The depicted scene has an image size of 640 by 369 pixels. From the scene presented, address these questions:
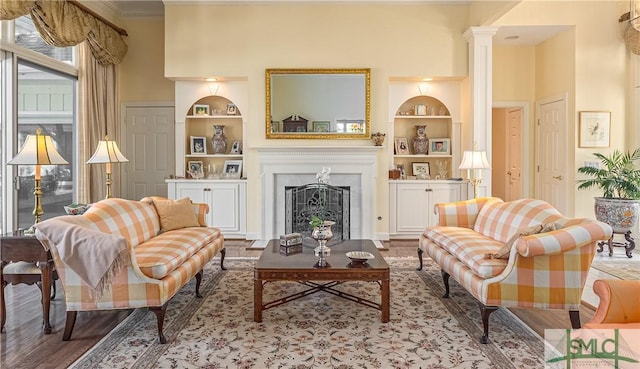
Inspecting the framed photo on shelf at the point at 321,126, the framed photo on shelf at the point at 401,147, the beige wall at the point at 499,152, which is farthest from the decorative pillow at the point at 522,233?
the beige wall at the point at 499,152

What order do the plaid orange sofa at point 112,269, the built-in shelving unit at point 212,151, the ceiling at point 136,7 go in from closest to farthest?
the plaid orange sofa at point 112,269 < the built-in shelving unit at point 212,151 < the ceiling at point 136,7

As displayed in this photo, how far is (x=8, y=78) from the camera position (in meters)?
4.38

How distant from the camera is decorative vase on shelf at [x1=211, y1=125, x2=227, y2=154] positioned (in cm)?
640

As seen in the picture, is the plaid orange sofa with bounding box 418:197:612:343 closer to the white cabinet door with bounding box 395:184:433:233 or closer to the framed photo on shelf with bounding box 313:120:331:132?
the white cabinet door with bounding box 395:184:433:233

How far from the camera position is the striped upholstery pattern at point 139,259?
8.87 ft

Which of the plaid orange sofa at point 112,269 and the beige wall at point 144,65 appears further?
the beige wall at point 144,65

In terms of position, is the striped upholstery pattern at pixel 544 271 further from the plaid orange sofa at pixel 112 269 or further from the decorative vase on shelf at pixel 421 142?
the decorative vase on shelf at pixel 421 142

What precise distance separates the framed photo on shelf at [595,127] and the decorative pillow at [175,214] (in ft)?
17.4

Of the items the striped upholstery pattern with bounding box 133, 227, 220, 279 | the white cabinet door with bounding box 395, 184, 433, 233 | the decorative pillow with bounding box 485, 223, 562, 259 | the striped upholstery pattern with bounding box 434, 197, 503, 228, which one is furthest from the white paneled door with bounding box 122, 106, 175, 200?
the decorative pillow with bounding box 485, 223, 562, 259

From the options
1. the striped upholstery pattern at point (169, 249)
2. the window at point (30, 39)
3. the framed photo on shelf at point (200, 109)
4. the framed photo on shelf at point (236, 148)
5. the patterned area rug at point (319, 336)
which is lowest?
the patterned area rug at point (319, 336)

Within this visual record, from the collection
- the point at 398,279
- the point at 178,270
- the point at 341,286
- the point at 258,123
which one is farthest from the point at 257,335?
the point at 258,123

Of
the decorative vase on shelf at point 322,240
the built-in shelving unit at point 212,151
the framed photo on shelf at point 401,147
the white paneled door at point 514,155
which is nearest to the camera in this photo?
the decorative vase on shelf at point 322,240

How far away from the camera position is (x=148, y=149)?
6812 mm

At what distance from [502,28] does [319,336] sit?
17.0 feet
